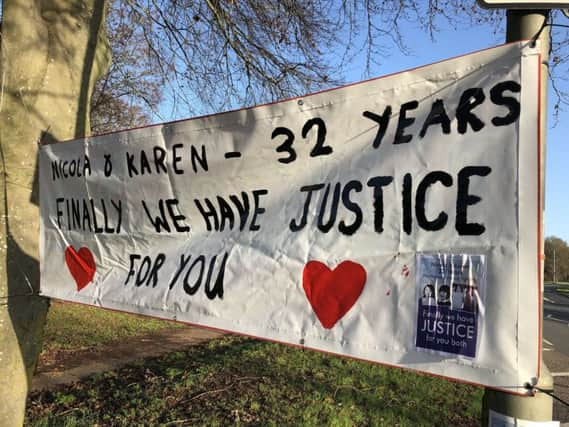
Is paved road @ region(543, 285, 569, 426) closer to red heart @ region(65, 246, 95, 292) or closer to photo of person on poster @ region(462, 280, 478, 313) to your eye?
photo of person on poster @ region(462, 280, 478, 313)

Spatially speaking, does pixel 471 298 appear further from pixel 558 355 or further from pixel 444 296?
pixel 558 355

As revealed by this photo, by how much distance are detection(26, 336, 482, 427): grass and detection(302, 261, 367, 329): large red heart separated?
324cm

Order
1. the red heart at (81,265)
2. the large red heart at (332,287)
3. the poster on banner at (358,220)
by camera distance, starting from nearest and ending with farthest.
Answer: the poster on banner at (358,220) → the large red heart at (332,287) → the red heart at (81,265)

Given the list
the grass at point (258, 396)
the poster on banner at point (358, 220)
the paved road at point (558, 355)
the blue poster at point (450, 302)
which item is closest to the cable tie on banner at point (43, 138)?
the poster on banner at point (358, 220)

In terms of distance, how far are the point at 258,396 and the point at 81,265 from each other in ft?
10.8

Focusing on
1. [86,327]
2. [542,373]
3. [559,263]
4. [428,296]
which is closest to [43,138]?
[428,296]

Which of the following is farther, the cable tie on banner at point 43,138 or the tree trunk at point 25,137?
the cable tie on banner at point 43,138

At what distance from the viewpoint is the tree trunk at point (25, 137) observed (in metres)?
2.90

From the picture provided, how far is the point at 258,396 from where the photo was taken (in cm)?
545

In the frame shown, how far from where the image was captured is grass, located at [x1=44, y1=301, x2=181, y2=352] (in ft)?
29.2

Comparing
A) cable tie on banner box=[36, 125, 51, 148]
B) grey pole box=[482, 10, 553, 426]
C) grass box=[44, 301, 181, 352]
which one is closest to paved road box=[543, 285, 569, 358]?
grass box=[44, 301, 181, 352]

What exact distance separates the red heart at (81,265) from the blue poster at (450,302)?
210cm

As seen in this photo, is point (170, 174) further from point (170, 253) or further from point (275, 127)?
point (275, 127)

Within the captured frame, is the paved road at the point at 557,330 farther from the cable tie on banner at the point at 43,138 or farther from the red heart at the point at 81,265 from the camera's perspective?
the cable tie on banner at the point at 43,138
